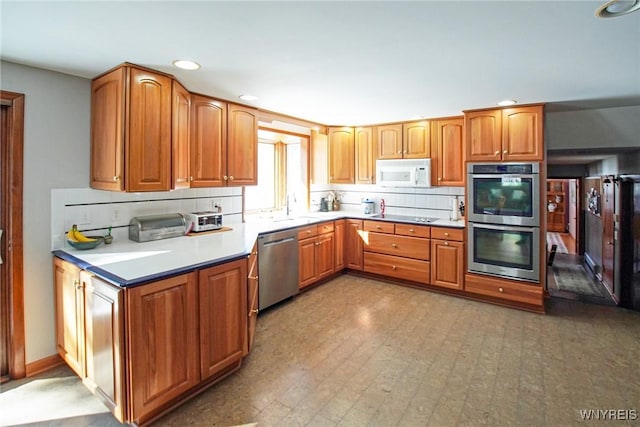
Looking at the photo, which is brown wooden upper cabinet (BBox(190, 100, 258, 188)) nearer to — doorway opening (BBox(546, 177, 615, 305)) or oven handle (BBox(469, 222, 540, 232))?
oven handle (BBox(469, 222, 540, 232))

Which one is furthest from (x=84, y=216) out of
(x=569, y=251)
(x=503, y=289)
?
(x=569, y=251)

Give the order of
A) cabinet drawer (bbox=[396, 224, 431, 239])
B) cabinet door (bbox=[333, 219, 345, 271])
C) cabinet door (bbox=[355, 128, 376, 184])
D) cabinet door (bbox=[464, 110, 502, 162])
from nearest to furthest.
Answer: cabinet door (bbox=[464, 110, 502, 162]) < cabinet drawer (bbox=[396, 224, 431, 239]) < cabinet door (bbox=[333, 219, 345, 271]) < cabinet door (bbox=[355, 128, 376, 184])

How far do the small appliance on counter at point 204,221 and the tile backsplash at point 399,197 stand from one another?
2.10 meters

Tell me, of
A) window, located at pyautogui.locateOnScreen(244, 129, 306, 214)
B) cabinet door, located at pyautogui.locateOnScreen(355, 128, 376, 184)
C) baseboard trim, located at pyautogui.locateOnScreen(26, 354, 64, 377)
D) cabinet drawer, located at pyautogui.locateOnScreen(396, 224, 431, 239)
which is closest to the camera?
baseboard trim, located at pyautogui.locateOnScreen(26, 354, 64, 377)

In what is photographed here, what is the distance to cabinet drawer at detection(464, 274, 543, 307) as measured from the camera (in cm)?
363

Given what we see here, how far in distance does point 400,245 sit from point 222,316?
8.87 ft

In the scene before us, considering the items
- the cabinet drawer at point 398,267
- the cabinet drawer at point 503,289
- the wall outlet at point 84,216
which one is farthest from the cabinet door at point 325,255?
the wall outlet at point 84,216

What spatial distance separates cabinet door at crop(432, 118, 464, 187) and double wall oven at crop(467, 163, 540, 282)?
0.31m

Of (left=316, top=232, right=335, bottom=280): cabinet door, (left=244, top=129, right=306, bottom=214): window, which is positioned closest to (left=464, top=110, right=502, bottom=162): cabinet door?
(left=316, top=232, right=335, bottom=280): cabinet door

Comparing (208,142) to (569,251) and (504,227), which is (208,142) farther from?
(569,251)

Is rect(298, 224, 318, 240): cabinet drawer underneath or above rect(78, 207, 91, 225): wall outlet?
underneath

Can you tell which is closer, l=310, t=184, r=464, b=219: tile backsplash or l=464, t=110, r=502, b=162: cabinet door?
l=464, t=110, r=502, b=162: cabinet door

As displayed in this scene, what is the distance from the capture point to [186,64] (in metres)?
2.36

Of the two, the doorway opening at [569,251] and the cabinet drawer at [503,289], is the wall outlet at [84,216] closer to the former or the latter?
the cabinet drawer at [503,289]
